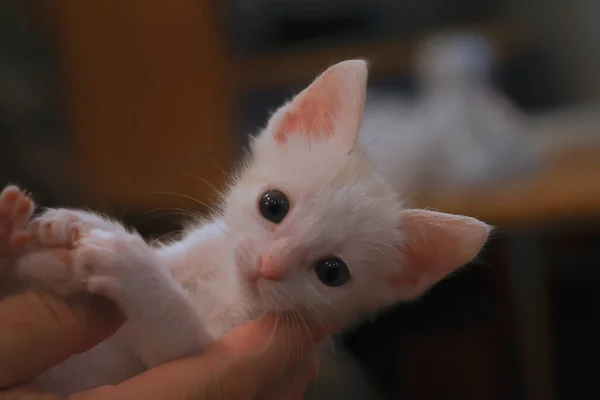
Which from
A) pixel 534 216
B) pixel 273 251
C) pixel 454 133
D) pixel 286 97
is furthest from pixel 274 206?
pixel 286 97

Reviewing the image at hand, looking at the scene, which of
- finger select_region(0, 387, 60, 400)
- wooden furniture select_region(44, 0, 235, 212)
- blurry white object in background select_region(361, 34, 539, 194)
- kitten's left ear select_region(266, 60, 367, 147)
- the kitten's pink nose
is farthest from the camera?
wooden furniture select_region(44, 0, 235, 212)

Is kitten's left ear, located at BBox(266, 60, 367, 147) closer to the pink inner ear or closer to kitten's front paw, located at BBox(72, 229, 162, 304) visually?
the pink inner ear

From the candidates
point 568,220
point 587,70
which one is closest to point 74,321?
point 568,220

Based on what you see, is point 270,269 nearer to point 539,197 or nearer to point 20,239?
point 20,239

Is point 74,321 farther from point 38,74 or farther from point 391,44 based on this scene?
point 391,44

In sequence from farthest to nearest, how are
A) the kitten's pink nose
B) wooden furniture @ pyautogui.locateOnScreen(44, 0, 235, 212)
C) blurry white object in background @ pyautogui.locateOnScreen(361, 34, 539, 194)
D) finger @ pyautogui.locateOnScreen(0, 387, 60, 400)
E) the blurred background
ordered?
wooden furniture @ pyautogui.locateOnScreen(44, 0, 235, 212) → the blurred background → blurry white object in background @ pyautogui.locateOnScreen(361, 34, 539, 194) → the kitten's pink nose → finger @ pyautogui.locateOnScreen(0, 387, 60, 400)

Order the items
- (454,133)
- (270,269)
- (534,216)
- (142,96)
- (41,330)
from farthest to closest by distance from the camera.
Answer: (142,96) → (454,133) → (534,216) → (270,269) → (41,330)

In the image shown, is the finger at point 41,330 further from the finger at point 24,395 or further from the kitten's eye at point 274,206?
the kitten's eye at point 274,206

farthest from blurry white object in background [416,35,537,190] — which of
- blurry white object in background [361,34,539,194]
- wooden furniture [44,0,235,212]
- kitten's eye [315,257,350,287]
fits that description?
kitten's eye [315,257,350,287]
